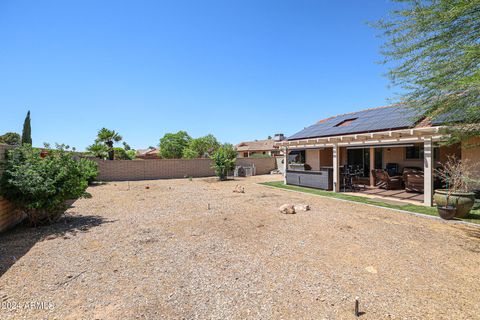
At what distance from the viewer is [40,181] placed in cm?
572

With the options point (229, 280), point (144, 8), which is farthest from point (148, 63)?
point (229, 280)

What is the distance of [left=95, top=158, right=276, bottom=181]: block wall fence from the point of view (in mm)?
19812

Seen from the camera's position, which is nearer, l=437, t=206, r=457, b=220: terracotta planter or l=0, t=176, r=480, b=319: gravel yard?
l=0, t=176, r=480, b=319: gravel yard

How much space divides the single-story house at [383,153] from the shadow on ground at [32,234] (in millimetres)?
9959

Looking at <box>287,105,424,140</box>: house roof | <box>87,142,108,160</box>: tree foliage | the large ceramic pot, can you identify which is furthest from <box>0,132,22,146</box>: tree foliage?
the large ceramic pot

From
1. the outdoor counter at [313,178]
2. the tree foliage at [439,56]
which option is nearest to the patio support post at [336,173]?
the outdoor counter at [313,178]

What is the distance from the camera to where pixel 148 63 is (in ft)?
46.3

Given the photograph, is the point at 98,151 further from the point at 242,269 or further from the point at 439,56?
the point at 439,56

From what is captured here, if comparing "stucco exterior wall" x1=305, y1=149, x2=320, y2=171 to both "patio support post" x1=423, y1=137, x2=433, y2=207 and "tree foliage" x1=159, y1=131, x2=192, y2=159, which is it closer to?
"patio support post" x1=423, y1=137, x2=433, y2=207

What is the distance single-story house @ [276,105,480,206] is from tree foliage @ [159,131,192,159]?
40.4m

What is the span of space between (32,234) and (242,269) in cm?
559

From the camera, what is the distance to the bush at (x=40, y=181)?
18.2 ft

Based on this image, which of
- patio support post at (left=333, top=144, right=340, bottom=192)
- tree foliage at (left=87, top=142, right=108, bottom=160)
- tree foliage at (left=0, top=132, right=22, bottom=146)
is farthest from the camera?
tree foliage at (left=0, top=132, right=22, bottom=146)

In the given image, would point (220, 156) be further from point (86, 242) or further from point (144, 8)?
point (86, 242)
